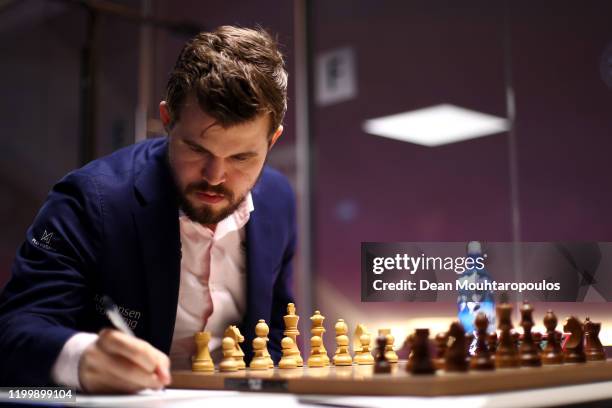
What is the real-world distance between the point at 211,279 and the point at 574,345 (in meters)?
0.91

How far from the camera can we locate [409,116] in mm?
3676

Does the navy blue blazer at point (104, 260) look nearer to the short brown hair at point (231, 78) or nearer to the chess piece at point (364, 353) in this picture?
the short brown hair at point (231, 78)

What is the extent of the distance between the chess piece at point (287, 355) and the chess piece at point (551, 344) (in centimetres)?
57

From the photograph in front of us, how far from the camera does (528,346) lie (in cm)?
150

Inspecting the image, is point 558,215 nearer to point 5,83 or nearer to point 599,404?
point 599,404

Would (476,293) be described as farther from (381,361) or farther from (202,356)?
(202,356)

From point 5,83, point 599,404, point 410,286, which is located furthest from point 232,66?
point 5,83

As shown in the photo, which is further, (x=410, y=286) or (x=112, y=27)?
(x=112, y=27)

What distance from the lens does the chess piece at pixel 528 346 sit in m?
1.48

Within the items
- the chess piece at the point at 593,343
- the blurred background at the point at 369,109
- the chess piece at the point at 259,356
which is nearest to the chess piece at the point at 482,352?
the chess piece at the point at 593,343

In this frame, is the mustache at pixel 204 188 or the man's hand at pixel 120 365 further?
the mustache at pixel 204 188

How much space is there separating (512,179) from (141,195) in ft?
5.93

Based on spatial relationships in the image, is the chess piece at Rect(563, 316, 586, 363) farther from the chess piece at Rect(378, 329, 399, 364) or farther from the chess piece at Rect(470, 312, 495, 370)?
the chess piece at Rect(378, 329, 399, 364)
